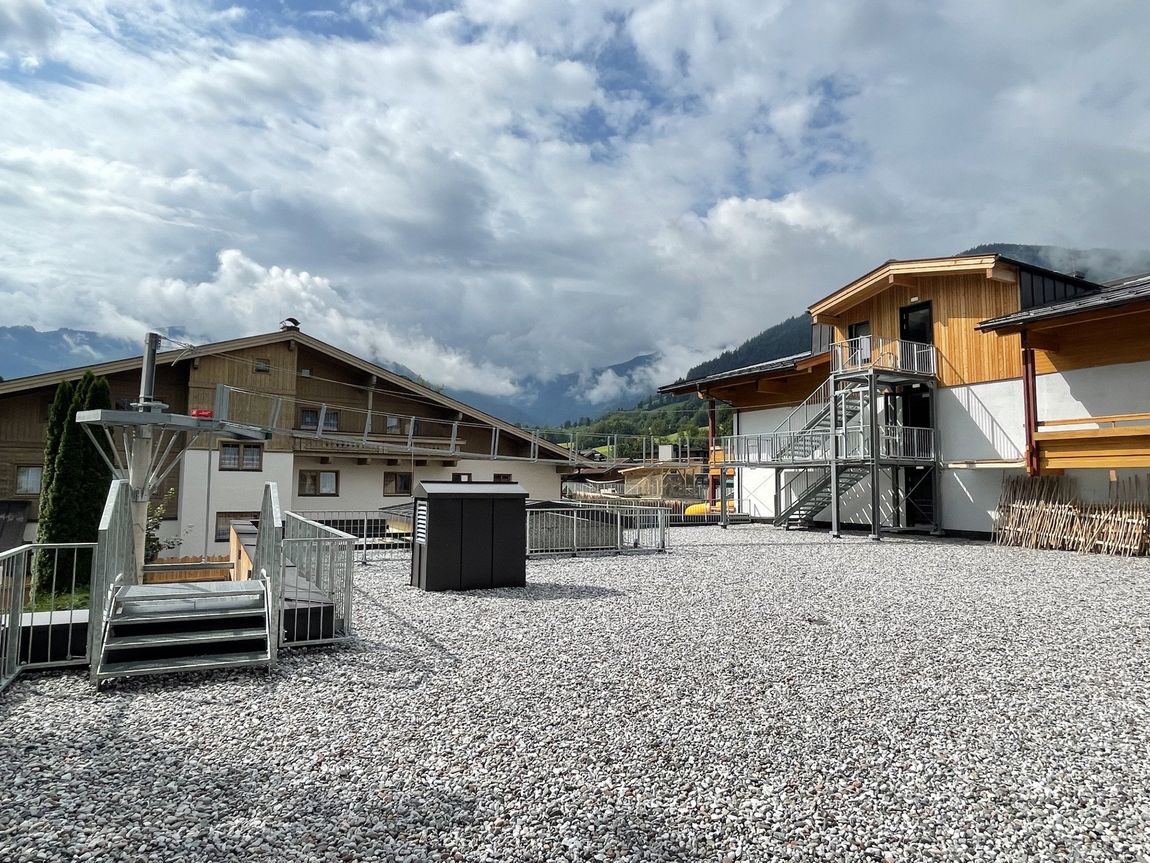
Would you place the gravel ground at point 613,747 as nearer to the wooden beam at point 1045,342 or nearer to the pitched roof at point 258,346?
the wooden beam at point 1045,342

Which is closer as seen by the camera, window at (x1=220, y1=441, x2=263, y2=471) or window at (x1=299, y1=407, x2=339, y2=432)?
window at (x1=220, y1=441, x2=263, y2=471)

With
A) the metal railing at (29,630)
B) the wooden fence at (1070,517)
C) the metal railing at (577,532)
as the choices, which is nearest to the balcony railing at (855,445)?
the wooden fence at (1070,517)

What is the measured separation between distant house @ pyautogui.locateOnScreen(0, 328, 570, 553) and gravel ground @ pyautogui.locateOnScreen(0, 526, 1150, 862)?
584 inches

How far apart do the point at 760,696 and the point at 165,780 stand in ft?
14.9

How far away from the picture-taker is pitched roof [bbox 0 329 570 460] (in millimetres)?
20719

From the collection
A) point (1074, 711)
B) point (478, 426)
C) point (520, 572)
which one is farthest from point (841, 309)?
point (1074, 711)

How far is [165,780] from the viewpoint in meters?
4.24

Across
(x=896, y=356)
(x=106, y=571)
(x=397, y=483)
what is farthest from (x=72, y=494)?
(x=896, y=356)

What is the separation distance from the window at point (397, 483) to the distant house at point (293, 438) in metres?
0.04

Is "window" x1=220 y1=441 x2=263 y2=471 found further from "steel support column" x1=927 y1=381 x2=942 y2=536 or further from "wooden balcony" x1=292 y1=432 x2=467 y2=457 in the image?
"steel support column" x1=927 y1=381 x2=942 y2=536

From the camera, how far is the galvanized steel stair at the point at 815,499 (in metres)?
23.6

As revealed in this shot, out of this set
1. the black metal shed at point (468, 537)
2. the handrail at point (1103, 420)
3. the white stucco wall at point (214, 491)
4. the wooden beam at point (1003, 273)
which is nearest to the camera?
the black metal shed at point (468, 537)

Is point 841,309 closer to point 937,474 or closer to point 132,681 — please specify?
point 937,474

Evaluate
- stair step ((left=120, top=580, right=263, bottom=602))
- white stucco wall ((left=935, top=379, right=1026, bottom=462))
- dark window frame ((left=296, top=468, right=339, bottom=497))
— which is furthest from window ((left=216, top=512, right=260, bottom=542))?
Result: white stucco wall ((left=935, top=379, right=1026, bottom=462))
